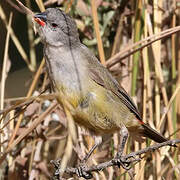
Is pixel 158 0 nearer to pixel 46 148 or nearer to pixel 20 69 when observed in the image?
pixel 46 148

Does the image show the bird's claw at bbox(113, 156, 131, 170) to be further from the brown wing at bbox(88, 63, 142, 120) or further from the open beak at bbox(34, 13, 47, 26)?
the open beak at bbox(34, 13, 47, 26)

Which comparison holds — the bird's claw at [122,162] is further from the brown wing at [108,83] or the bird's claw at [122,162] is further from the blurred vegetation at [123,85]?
the brown wing at [108,83]

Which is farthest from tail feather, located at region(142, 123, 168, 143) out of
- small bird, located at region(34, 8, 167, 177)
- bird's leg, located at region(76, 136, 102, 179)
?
bird's leg, located at region(76, 136, 102, 179)

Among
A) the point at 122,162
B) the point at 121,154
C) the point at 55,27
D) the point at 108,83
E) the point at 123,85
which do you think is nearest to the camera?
the point at 122,162

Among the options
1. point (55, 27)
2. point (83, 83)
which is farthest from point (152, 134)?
point (55, 27)

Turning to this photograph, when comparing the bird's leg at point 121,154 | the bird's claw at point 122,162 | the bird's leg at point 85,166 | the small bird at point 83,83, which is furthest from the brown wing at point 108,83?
the bird's claw at point 122,162

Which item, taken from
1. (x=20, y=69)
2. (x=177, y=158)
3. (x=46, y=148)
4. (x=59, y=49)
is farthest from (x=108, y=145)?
(x=20, y=69)

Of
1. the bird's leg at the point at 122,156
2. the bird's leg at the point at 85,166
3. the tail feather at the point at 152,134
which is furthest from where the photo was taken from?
the tail feather at the point at 152,134

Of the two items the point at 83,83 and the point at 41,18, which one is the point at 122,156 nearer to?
the point at 83,83
